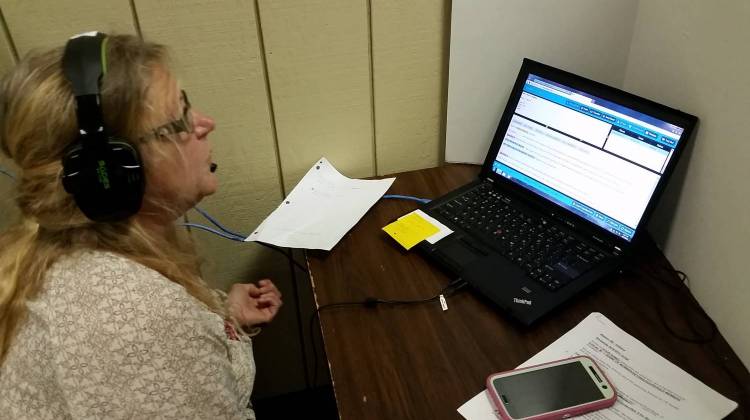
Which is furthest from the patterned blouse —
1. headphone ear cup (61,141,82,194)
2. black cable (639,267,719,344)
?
black cable (639,267,719,344)

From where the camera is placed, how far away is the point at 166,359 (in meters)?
0.72

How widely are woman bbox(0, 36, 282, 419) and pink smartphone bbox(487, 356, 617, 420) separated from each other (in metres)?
0.39

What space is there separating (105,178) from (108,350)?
21cm

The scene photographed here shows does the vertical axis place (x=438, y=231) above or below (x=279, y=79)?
below

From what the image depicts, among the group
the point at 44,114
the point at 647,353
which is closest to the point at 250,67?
the point at 44,114

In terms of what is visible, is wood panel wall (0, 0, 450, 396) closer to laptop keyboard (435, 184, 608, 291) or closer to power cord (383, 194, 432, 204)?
power cord (383, 194, 432, 204)

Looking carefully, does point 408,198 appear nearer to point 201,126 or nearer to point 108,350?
point 201,126

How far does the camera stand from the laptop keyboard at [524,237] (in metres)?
0.93

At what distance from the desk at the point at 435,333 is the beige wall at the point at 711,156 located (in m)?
0.04

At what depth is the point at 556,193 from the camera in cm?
105

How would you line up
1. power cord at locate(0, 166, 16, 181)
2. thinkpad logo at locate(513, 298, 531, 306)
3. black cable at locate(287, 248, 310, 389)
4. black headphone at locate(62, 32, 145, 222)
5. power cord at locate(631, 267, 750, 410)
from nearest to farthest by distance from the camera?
black headphone at locate(62, 32, 145, 222)
power cord at locate(631, 267, 750, 410)
thinkpad logo at locate(513, 298, 531, 306)
power cord at locate(0, 166, 16, 181)
black cable at locate(287, 248, 310, 389)

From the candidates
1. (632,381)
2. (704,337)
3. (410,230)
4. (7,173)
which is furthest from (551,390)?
(7,173)

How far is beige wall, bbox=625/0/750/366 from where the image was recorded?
2.60ft

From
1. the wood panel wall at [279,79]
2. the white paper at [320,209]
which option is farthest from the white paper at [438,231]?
the wood panel wall at [279,79]
